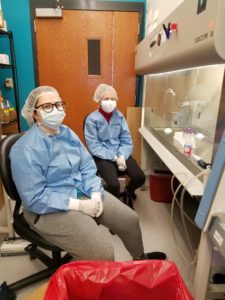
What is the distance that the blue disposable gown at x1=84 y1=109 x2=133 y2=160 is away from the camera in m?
2.20

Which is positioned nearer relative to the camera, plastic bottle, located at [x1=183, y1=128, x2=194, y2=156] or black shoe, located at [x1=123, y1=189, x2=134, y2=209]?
plastic bottle, located at [x1=183, y1=128, x2=194, y2=156]

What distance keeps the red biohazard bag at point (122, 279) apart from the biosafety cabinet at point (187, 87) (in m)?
0.48

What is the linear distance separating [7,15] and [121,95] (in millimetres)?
1639

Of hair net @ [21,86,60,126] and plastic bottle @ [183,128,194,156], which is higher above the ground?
hair net @ [21,86,60,126]

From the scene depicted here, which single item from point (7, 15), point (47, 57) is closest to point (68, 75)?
point (47, 57)

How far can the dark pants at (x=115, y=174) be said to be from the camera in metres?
1.97

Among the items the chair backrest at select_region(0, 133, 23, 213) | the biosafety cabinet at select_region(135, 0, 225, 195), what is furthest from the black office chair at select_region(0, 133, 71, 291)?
the biosafety cabinet at select_region(135, 0, 225, 195)

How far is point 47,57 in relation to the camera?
3.00 metres

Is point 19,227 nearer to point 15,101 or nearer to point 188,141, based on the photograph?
point 188,141

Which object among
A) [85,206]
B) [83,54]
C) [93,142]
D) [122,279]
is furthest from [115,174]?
[83,54]

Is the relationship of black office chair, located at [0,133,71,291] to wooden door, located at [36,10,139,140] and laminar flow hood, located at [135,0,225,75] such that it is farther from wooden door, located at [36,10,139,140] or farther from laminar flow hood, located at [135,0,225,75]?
wooden door, located at [36,10,139,140]

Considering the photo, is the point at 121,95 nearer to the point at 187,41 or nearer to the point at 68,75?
the point at 68,75

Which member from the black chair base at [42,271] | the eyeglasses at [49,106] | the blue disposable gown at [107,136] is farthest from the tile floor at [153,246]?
the eyeglasses at [49,106]

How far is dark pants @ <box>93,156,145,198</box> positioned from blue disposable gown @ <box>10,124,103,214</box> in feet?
1.58
